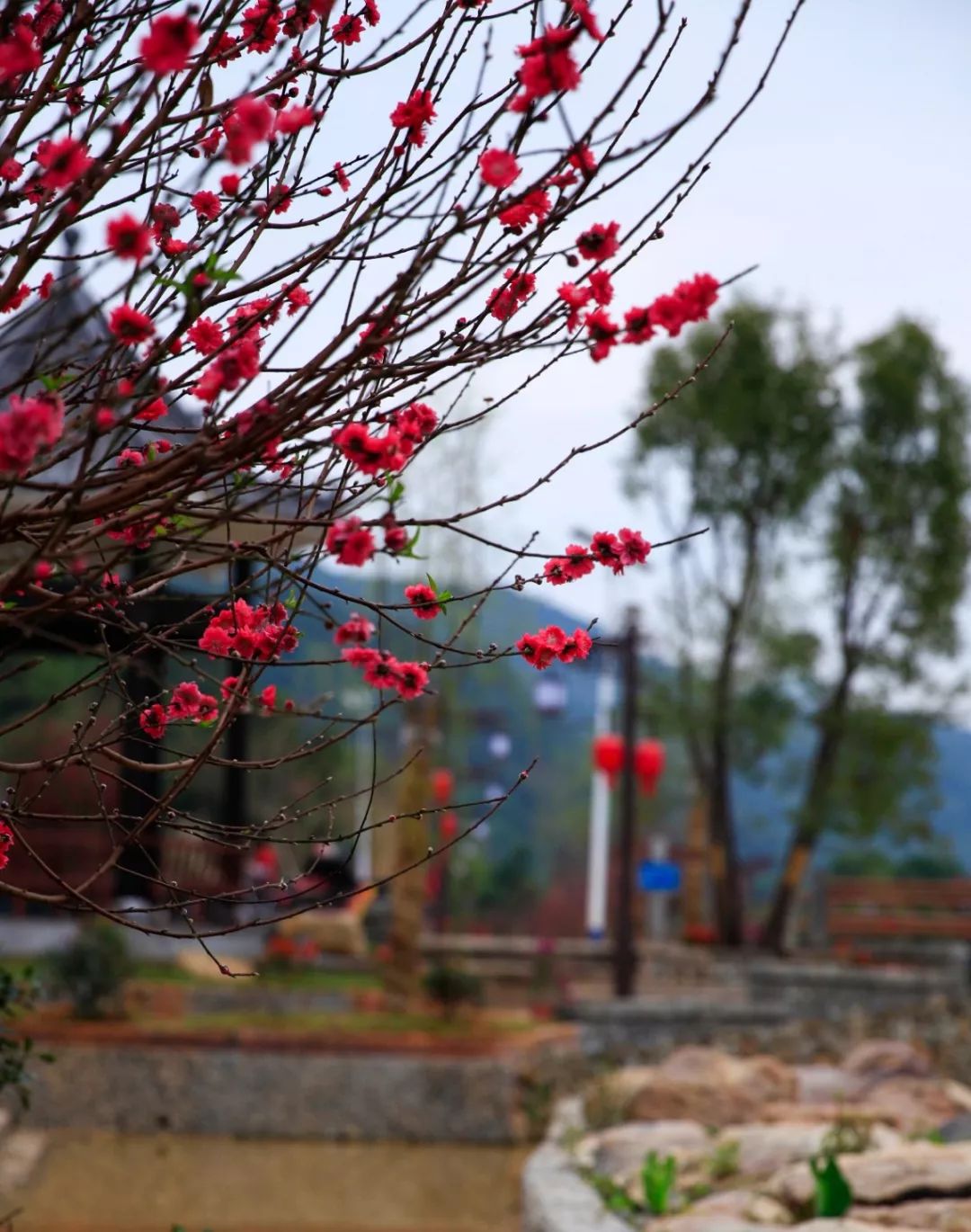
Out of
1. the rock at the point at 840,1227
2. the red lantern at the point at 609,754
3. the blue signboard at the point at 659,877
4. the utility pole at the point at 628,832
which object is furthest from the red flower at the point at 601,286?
the blue signboard at the point at 659,877

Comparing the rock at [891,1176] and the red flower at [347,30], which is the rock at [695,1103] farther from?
the red flower at [347,30]

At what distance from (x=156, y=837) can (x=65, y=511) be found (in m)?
16.2

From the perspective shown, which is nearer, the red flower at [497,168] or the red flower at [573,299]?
the red flower at [497,168]

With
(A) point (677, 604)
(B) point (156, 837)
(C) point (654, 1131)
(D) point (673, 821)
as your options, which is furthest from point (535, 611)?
(C) point (654, 1131)

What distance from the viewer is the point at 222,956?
15.0m

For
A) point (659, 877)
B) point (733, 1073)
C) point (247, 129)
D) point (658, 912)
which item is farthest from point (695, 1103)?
point (658, 912)

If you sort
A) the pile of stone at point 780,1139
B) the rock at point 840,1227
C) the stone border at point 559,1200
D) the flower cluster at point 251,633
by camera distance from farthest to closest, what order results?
the stone border at point 559,1200 → the pile of stone at point 780,1139 → the rock at point 840,1227 → the flower cluster at point 251,633

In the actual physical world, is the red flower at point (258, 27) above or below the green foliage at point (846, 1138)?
Result: above

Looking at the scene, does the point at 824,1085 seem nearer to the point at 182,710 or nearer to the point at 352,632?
the point at 182,710

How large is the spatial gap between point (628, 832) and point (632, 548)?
45.1 feet

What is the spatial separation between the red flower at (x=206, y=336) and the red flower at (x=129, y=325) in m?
0.49

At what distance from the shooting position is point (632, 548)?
3020 mm

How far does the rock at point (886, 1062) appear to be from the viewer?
980 centimetres

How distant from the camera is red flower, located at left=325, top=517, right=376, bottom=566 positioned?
8.03 feet
